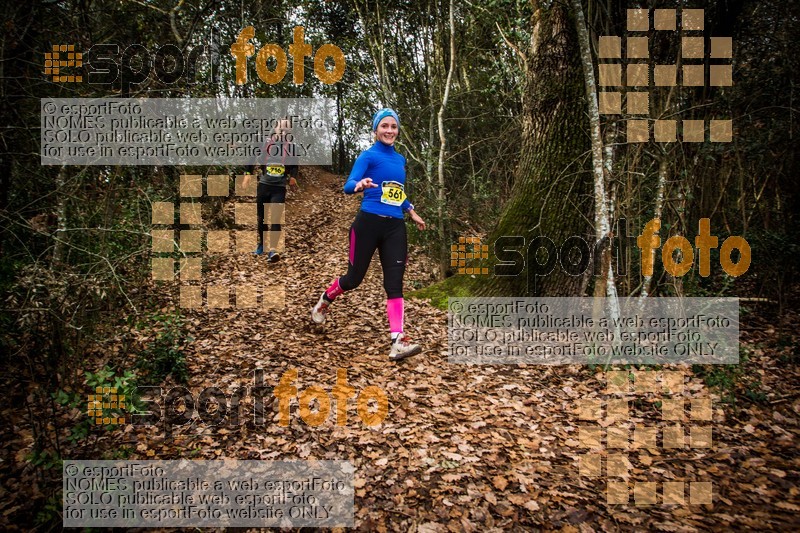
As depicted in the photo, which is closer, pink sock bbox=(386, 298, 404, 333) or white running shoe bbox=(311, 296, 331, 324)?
pink sock bbox=(386, 298, 404, 333)

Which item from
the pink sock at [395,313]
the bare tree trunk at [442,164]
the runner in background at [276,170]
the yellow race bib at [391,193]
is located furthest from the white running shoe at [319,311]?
the runner in background at [276,170]

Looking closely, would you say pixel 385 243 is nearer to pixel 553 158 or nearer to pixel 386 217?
pixel 386 217

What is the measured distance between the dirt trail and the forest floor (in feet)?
0.04

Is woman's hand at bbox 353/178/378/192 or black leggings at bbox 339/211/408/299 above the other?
woman's hand at bbox 353/178/378/192

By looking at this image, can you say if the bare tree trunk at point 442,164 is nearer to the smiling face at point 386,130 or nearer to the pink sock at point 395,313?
the pink sock at point 395,313

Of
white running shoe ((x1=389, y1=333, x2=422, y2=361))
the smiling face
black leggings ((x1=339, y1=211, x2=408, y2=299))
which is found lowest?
white running shoe ((x1=389, y1=333, x2=422, y2=361))

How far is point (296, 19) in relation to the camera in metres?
14.0

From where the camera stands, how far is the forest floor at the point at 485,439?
267 cm

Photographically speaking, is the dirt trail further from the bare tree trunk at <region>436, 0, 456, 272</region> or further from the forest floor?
the bare tree trunk at <region>436, 0, 456, 272</region>

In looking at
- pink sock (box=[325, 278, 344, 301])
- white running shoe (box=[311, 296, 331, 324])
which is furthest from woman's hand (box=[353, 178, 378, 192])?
white running shoe (box=[311, 296, 331, 324])

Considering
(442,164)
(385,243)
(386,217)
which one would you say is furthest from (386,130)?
(442,164)

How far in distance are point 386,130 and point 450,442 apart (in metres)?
3.24

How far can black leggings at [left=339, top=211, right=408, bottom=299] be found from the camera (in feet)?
15.0

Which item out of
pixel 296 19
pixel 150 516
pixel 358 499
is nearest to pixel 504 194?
pixel 358 499
